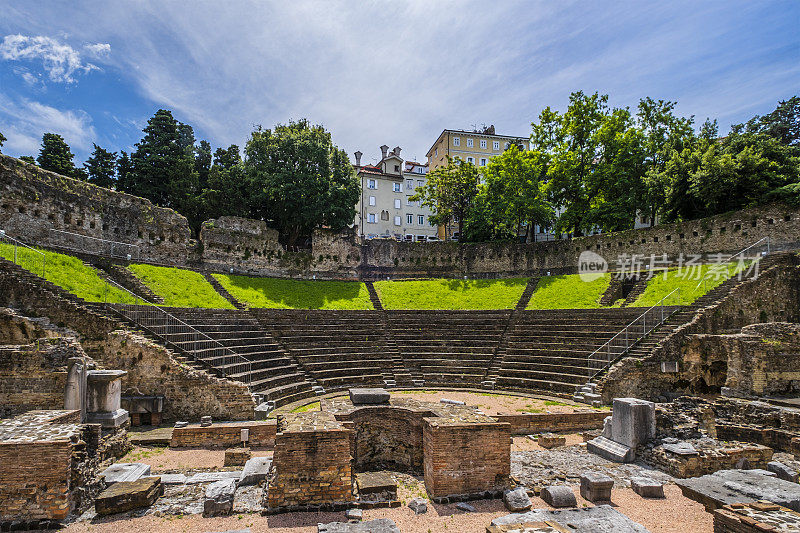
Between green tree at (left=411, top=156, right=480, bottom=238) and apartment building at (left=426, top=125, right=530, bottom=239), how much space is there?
1076 cm

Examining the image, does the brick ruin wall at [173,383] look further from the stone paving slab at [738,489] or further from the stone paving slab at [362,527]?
the stone paving slab at [738,489]

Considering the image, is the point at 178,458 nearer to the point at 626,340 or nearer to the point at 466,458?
the point at 466,458

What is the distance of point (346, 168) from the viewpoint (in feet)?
113

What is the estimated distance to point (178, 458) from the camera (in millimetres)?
9430

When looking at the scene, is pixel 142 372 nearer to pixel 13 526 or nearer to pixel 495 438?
pixel 13 526

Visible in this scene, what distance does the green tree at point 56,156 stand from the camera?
103 ft

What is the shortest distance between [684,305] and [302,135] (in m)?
29.5

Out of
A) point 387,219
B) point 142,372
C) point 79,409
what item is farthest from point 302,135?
point 79,409

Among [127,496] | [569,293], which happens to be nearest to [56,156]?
[127,496]

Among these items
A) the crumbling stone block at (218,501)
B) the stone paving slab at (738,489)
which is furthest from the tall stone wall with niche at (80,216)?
→ the stone paving slab at (738,489)

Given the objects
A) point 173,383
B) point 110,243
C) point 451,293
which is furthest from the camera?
point 451,293

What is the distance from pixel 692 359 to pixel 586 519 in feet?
40.6

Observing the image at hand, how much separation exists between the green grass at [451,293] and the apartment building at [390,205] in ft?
58.7

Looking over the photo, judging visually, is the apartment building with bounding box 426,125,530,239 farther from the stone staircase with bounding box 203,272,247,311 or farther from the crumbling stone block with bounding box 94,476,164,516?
the crumbling stone block with bounding box 94,476,164,516
